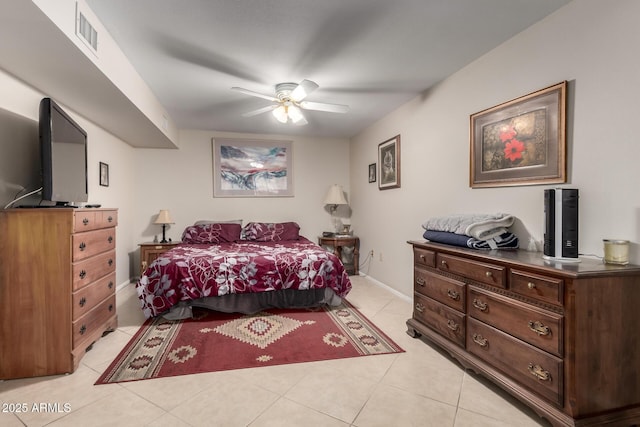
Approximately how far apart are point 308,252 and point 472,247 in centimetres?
169

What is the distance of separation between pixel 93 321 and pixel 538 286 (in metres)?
2.88

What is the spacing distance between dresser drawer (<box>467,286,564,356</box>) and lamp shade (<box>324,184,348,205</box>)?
10.1 feet

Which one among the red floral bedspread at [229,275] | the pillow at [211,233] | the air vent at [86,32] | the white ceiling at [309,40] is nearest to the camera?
the air vent at [86,32]

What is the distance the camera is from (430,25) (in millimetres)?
2012

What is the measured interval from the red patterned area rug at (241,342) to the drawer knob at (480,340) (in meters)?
0.59

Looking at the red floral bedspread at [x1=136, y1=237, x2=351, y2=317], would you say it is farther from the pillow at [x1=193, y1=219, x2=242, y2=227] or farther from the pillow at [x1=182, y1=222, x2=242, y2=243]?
the pillow at [x1=193, y1=219, x2=242, y2=227]

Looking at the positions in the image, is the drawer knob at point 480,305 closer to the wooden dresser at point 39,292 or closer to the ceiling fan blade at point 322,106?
the ceiling fan blade at point 322,106

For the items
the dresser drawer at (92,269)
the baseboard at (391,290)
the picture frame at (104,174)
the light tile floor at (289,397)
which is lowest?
the light tile floor at (289,397)

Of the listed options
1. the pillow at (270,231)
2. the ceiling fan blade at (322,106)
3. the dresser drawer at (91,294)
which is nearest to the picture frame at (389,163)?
the ceiling fan blade at (322,106)

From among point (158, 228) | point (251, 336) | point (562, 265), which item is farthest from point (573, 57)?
point (158, 228)

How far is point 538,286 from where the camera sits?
59.7 inches

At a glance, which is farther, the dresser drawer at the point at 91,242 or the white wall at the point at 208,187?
the white wall at the point at 208,187

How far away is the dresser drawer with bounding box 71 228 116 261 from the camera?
2.03 meters

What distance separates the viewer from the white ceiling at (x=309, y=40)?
6.00 feet
